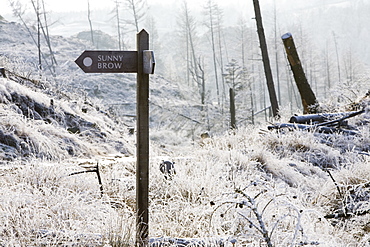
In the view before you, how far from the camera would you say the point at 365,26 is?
94.2 metres

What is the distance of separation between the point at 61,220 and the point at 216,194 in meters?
1.62

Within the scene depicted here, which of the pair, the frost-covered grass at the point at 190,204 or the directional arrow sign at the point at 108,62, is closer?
the frost-covered grass at the point at 190,204

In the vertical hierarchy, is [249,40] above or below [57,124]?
above

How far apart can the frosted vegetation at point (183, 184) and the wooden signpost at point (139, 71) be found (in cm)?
14

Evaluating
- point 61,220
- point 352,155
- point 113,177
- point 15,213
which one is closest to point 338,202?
point 352,155

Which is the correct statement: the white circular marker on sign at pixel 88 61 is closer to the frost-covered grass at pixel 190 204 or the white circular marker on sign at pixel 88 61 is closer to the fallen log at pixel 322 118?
the frost-covered grass at pixel 190 204

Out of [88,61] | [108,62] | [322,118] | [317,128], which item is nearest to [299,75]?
[322,118]

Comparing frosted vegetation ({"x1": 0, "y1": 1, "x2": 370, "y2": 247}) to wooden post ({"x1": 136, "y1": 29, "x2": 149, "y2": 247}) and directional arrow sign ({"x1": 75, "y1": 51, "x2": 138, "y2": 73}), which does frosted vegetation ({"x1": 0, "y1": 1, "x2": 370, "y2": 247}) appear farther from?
directional arrow sign ({"x1": 75, "y1": 51, "x2": 138, "y2": 73})

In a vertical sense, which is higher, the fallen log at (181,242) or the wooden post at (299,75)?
the wooden post at (299,75)

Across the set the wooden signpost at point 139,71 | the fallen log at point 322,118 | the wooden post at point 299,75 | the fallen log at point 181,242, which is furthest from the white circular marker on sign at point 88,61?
the wooden post at point 299,75

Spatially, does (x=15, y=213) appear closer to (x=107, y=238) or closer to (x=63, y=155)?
(x=107, y=238)

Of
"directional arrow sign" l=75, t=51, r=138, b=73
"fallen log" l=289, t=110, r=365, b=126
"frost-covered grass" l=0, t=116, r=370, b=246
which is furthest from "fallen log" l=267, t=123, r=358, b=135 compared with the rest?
"directional arrow sign" l=75, t=51, r=138, b=73

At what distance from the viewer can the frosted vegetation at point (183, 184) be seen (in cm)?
278

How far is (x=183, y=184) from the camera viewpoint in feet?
13.4
